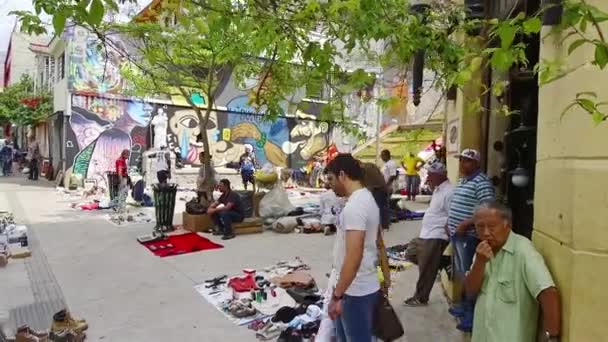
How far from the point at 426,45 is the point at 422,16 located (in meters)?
0.55

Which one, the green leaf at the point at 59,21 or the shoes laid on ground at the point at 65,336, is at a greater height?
the green leaf at the point at 59,21

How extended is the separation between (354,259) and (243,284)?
11.0 ft

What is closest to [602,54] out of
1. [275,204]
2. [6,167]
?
A: [275,204]

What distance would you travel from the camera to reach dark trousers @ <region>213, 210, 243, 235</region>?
9.57 metres

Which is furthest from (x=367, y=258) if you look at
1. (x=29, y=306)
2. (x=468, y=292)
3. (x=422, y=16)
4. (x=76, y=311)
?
(x=29, y=306)

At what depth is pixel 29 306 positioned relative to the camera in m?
5.50

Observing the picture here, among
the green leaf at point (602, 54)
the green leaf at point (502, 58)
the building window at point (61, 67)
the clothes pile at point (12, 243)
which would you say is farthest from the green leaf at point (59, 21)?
the building window at point (61, 67)

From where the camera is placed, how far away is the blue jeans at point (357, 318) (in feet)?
10.3

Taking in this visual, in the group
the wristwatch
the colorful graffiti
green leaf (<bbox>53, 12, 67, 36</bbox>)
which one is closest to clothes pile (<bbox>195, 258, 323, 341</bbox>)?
the wristwatch

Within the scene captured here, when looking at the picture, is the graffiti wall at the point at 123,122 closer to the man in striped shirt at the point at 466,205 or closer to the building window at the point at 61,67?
the building window at the point at 61,67

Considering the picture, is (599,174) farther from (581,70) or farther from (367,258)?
(367,258)

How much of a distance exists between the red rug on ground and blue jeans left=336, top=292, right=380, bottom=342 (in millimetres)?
5488

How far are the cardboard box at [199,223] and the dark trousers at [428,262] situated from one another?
5.82m

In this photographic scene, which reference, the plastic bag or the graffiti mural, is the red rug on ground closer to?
the plastic bag
